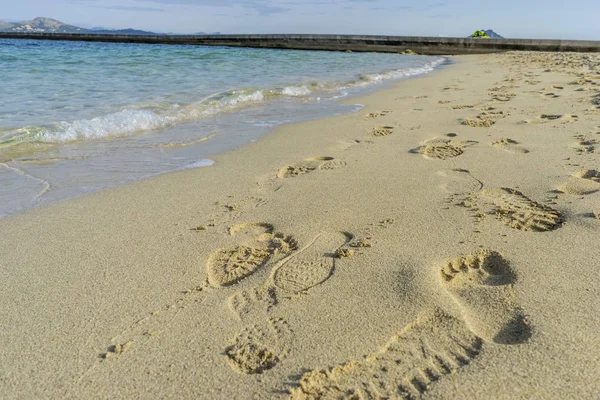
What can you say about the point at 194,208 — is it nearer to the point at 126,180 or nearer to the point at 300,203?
the point at 300,203

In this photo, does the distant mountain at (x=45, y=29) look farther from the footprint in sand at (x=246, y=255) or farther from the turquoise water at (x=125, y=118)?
the footprint in sand at (x=246, y=255)

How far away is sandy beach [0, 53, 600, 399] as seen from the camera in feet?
4.57

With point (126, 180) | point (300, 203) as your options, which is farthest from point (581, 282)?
point (126, 180)

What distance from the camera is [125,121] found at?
5.25 meters

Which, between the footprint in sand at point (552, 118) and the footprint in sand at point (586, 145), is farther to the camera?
the footprint in sand at point (552, 118)

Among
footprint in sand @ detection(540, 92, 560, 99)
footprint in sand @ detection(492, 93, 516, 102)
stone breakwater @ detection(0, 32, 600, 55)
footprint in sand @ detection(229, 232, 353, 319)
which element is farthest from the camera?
stone breakwater @ detection(0, 32, 600, 55)

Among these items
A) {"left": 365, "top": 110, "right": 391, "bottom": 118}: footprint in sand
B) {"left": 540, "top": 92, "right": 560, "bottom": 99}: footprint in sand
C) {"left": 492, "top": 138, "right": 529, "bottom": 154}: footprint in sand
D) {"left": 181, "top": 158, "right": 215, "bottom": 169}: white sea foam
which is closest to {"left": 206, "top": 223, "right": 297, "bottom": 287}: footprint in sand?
{"left": 181, "top": 158, "right": 215, "bottom": 169}: white sea foam

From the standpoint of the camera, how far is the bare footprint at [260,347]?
146 centimetres

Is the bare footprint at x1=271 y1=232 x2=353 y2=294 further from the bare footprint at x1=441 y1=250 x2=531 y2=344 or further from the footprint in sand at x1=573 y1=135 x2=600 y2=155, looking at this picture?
the footprint in sand at x1=573 y1=135 x2=600 y2=155

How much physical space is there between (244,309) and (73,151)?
3.29 metres

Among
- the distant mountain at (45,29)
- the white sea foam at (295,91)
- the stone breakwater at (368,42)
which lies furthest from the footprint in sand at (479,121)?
the distant mountain at (45,29)

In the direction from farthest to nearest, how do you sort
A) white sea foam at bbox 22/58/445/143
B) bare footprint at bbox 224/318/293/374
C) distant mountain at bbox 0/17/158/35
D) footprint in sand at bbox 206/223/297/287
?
distant mountain at bbox 0/17/158/35 < white sea foam at bbox 22/58/445/143 < footprint in sand at bbox 206/223/297/287 < bare footprint at bbox 224/318/293/374

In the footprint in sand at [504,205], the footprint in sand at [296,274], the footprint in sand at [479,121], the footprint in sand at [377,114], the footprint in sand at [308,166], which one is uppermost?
the footprint in sand at [479,121]

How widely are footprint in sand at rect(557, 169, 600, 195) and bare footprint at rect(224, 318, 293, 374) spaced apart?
204 cm
